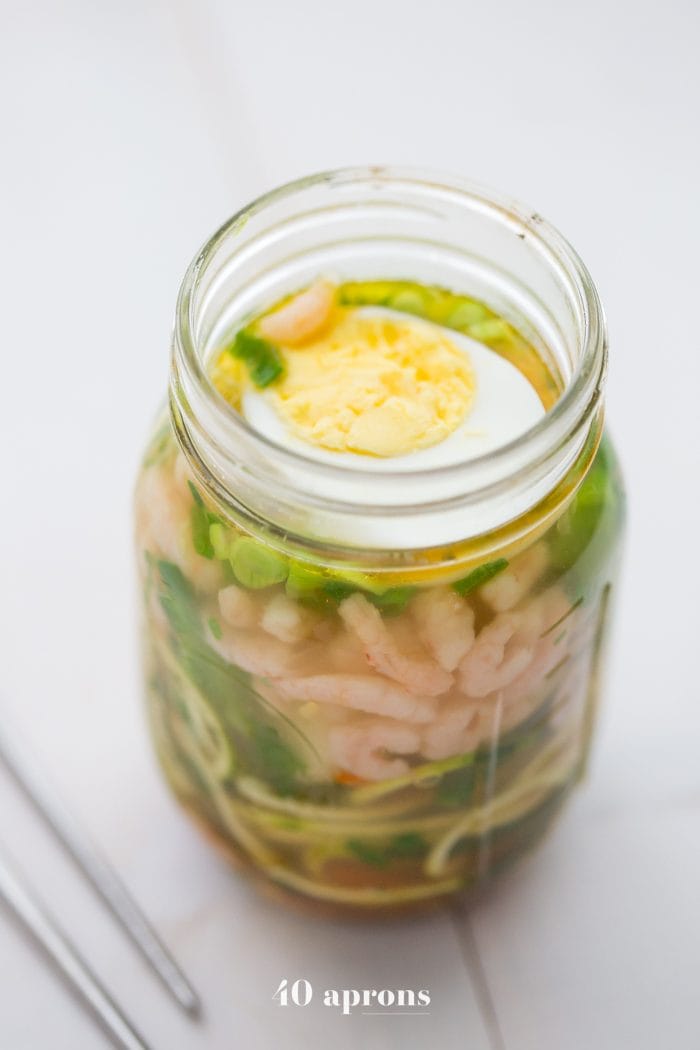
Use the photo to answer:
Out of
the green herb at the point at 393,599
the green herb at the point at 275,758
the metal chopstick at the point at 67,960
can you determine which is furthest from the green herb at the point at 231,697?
the metal chopstick at the point at 67,960

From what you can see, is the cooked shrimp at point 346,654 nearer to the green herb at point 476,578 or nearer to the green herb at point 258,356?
the green herb at point 476,578

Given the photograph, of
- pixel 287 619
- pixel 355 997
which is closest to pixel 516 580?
pixel 287 619

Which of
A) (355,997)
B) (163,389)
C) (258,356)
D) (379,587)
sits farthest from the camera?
(163,389)

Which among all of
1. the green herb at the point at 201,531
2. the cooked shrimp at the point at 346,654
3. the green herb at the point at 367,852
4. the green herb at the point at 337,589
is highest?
the green herb at the point at 201,531

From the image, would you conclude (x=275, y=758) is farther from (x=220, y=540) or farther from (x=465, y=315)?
(x=465, y=315)

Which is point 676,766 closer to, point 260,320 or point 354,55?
point 260,320
